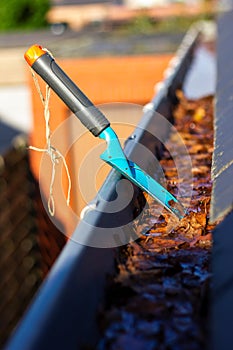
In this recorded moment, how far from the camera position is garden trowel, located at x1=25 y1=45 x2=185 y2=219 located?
235cm

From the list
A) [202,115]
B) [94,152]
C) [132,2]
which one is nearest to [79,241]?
[94,152]

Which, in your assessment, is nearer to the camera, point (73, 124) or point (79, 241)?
point (79, 241)

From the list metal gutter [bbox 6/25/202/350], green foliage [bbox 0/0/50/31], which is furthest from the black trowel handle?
green foliage [bbox 0/0/50/31]

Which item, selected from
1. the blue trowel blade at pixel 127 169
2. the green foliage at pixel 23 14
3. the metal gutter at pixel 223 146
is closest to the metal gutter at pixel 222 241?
the metal gutter at pixel 223 146

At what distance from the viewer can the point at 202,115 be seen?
4.89 metres

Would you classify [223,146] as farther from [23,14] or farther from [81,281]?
[23,14]

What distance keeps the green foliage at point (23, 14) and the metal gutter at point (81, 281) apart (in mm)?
18669

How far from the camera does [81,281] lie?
173 centimetres

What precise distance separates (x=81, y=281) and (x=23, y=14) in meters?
20.3

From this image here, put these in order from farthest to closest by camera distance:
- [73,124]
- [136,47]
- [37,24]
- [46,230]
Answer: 1. [37,24]
2. [136,47]
3. [46,230]
4. [73,124]

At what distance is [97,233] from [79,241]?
4.5 inches

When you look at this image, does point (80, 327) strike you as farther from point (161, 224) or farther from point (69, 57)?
point (69, 57)

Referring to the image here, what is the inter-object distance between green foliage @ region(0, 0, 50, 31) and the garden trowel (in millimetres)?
18507

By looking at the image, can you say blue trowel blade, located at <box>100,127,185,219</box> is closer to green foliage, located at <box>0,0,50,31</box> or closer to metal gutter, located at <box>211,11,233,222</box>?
metal gutter, located at <box>211,11,233,222</box>
